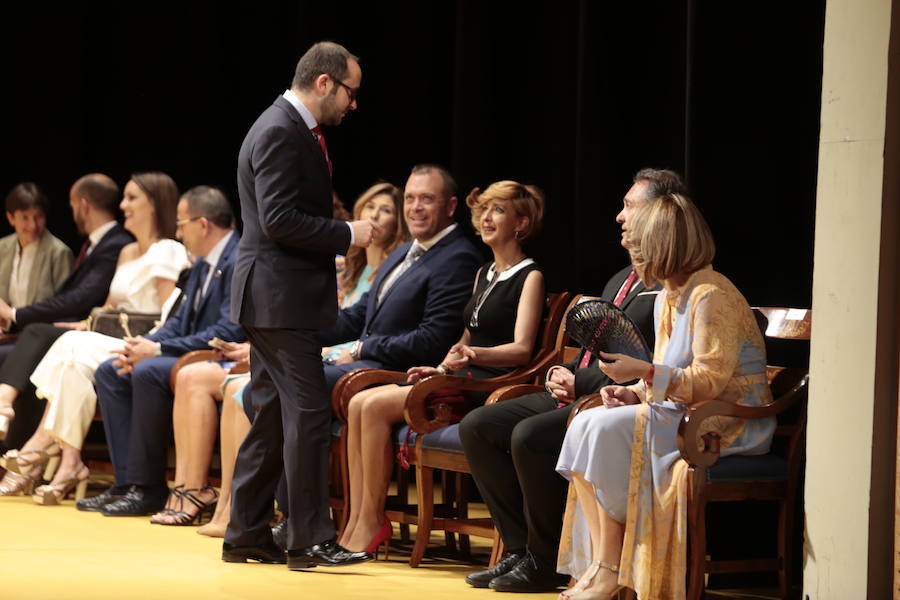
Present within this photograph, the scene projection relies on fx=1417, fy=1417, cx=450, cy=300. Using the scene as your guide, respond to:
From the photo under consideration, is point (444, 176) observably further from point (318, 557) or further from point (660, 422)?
point (660, 422)

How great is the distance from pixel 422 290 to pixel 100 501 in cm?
178

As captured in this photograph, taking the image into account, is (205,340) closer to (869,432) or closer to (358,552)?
(358,552)

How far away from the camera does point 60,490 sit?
613cm

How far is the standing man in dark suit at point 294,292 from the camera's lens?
4.40 metres

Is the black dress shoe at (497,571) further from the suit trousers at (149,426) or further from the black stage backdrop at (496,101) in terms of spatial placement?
the suit trousers at (149,426)

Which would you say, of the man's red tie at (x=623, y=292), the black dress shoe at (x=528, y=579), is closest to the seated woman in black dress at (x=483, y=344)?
the man's red tie at (x=623, y=292)

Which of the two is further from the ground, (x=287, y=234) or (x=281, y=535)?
(x=287, y=234)

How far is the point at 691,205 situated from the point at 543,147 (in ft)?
6.34

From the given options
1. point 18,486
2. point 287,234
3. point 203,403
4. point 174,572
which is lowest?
point 18,486

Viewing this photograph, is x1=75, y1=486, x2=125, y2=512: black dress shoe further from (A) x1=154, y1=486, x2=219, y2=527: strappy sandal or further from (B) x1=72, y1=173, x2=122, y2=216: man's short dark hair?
(B) x1=72, y1=173, x2=122, y2=216: man's short dark hair

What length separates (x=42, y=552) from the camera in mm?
4852

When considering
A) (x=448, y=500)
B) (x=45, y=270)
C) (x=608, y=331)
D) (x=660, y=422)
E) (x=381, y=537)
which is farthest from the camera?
(x=45, y=270)

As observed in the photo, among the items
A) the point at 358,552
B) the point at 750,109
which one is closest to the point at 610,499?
the point at 358,552

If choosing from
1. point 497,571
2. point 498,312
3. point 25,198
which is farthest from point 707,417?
point 25,198
